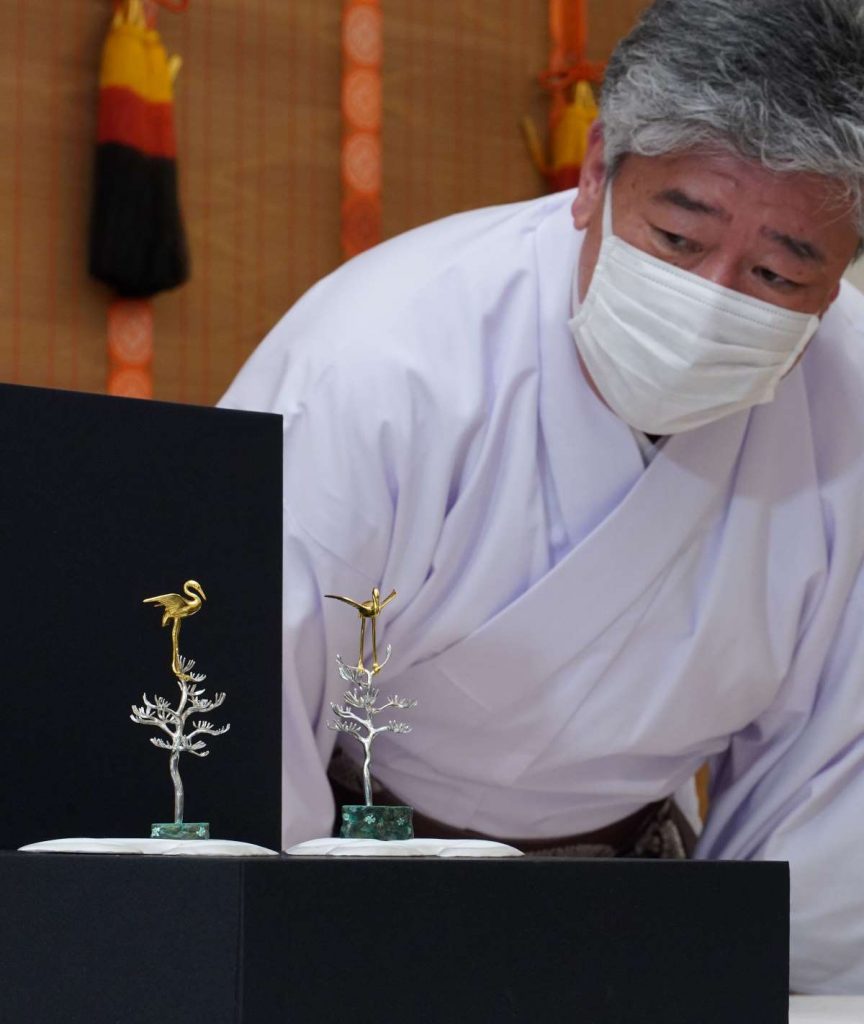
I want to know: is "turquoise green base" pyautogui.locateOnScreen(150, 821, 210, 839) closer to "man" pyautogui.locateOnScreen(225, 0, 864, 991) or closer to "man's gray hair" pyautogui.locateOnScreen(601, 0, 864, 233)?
"man" pyautogui.locateOnScreen(225, 0, 864, 991)

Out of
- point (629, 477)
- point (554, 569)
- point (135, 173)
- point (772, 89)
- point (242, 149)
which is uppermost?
point (242, 149)

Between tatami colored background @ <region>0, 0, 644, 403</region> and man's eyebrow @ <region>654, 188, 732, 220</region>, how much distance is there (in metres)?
1.29

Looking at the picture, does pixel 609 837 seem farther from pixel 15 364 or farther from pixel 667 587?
pixel 15 364

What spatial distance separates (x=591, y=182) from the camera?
1675 mm

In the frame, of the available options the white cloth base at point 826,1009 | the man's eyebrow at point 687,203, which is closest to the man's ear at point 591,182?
the man's eyebrow at point 687,203

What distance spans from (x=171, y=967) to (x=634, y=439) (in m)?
0.98

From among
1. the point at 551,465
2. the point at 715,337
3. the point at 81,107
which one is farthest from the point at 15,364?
the point at 715,337

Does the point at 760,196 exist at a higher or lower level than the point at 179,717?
higher

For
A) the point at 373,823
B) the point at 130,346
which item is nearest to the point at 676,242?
the point at 373,823

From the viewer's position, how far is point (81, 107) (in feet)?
8.59

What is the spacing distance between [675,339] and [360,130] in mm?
1440

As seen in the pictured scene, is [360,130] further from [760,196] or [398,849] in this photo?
[398,849]

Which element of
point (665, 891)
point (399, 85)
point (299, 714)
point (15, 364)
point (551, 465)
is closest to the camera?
point (665, 891)

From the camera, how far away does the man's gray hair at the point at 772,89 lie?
4.88 ft
